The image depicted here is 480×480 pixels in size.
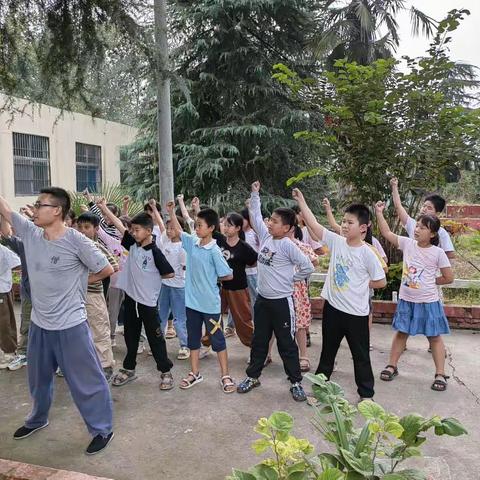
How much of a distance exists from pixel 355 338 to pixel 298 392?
2.21ft

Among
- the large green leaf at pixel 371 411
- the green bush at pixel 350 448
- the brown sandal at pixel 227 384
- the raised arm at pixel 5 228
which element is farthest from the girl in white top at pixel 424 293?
the raised arm at pixel 5 228

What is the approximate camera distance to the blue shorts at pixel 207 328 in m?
4.16

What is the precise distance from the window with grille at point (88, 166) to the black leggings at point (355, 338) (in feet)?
55.0

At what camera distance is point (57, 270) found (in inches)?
123

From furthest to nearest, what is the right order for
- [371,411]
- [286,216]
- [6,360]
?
[6,360] < [286,216] < [371,411]

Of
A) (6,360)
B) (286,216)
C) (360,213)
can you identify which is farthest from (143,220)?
(6,360)

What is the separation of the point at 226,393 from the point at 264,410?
43cm

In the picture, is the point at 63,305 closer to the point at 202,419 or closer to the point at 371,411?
the point at 202,419

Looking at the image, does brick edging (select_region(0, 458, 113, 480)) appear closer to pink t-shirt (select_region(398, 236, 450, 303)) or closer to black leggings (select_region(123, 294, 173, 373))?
black leggings (select_region(123, 294, 173, 373))

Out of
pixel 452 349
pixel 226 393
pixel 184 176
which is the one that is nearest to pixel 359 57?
pixel 184 176

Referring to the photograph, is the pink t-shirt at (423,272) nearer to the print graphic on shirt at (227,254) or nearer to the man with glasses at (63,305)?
the print graphic on shirt at (227,254)

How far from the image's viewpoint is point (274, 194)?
12.3 meters

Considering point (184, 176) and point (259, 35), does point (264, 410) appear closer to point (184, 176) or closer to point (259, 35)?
point (184, 176)

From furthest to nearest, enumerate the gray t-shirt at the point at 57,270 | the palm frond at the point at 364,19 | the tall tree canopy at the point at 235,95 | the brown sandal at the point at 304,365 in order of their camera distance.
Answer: the palm frond at the point at 364,19 → the tall tree canopy at the point at 235,95 → the brown sandal at the point at 304,365 → the gray t-shirt at the point at 57,270
